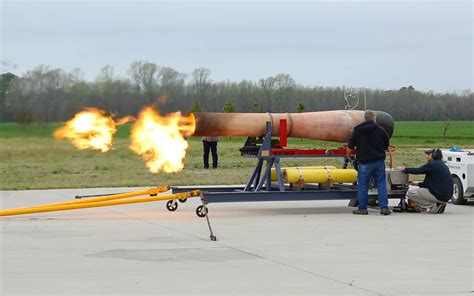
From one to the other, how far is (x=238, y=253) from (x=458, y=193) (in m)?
7.42

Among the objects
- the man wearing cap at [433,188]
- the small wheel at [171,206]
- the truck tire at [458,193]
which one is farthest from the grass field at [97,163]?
the truck tire at [458,193]

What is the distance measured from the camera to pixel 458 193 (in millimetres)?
16516

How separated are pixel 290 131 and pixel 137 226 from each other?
3831 millimetres

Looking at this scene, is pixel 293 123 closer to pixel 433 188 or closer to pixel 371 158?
pixel 371 158

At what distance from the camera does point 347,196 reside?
601 inches

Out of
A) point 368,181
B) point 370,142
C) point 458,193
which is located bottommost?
point 458,193

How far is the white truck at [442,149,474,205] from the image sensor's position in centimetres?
1595

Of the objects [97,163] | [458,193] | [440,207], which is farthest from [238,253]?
[97,163]

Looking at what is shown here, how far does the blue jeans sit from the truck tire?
7.57ft

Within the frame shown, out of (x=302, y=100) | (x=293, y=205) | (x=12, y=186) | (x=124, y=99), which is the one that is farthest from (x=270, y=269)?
(x=12, y=186)

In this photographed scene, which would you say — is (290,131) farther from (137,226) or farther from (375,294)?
(375,294)

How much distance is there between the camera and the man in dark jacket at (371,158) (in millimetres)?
14742

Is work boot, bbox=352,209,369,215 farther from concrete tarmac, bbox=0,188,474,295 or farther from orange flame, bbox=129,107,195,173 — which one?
orange flame, bbox=129,107,195,173

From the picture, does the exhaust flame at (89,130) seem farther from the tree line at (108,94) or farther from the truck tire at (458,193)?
the truck tire at (458,193)
